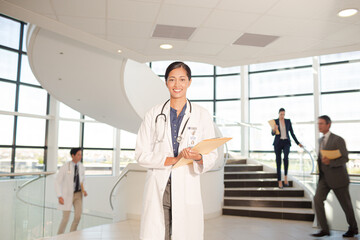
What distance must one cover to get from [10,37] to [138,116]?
6956mm

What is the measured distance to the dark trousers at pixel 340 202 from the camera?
15.8 ft

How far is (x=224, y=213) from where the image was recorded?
299 inches

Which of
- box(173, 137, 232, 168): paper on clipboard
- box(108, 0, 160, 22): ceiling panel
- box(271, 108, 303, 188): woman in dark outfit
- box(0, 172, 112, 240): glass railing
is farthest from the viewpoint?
box(271, 108, 303, 188): woman in dark outfit

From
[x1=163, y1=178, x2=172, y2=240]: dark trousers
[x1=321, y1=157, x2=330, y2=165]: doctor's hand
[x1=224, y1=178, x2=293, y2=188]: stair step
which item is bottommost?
[x1=224, y1=178, x2=293, y2=188]: stair step

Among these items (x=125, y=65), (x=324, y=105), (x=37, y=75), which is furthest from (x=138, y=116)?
(x=324, y=105)

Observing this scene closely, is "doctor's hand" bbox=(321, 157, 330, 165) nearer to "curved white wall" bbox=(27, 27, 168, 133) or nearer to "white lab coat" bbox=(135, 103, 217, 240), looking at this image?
"white lab coat" bbox=(135, 103, 217, 240)

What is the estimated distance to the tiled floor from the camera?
5289 millimetres

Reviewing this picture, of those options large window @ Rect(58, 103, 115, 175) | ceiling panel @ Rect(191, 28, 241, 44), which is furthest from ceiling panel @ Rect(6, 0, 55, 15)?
large window @ Rect(58, 103, 115, 175)

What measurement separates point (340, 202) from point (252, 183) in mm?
3874

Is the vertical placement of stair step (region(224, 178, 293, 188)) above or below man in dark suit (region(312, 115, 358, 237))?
below

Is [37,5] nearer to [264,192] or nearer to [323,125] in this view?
[323,125]

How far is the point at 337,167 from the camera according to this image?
4738 millimetres

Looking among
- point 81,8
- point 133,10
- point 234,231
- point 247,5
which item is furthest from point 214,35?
point 234,231

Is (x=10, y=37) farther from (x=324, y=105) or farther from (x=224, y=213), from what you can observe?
(x=324, y=105)
